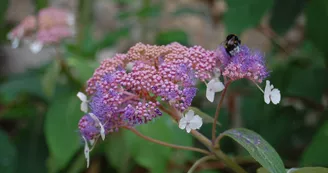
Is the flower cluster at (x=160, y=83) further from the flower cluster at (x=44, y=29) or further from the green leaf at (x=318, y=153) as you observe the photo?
the flower cluster at (x=44, y=29)

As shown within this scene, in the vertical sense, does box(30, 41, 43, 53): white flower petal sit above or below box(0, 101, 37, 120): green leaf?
above

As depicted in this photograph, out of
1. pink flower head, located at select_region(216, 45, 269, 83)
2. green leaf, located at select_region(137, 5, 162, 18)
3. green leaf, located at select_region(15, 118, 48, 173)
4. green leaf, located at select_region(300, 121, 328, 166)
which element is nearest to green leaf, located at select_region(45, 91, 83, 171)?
green leaf, located at select_region(15, 118, 48, 173)

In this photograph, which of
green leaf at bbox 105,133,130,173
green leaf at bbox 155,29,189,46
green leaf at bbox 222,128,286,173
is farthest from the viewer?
green leaf at bbox 155,29,189,46

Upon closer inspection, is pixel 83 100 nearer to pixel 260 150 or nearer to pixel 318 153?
pixel 260 150

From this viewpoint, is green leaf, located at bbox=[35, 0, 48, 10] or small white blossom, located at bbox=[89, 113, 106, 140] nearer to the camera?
small white blossom, located at bbox=[89, 113, 106, 140]

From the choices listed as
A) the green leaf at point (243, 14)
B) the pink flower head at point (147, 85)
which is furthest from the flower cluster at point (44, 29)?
the pink flower head at point (147, 85)

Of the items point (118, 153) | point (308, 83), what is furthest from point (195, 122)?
point (308, 83)

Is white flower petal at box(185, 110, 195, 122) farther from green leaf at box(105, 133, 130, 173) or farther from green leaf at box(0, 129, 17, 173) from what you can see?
green leaf at box(0, 129, 17, 173)

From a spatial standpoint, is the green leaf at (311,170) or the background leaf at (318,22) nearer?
the green leaf at (311,170)
